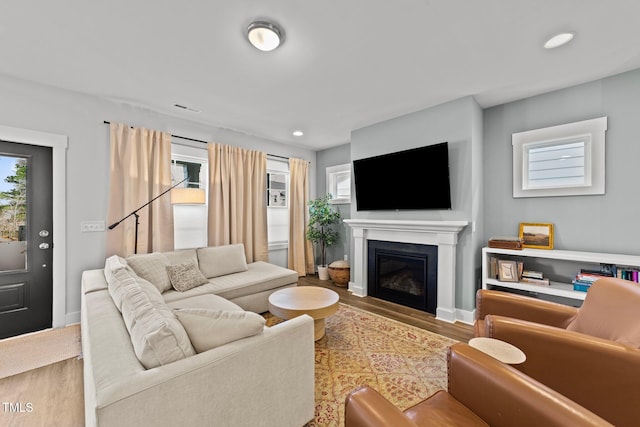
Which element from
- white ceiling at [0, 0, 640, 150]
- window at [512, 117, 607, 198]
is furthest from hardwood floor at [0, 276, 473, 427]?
white ceiling at [0, 0, 640, 150]

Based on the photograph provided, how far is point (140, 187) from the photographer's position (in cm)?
327

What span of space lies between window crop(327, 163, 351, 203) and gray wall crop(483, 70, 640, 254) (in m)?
2.34

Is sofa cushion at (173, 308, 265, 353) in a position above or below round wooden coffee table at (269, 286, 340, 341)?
above

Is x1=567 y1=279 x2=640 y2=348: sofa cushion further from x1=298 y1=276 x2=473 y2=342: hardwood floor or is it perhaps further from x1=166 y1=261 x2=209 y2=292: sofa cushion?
x1=166 y1=261 x2=209 y2=292: sofa cushion

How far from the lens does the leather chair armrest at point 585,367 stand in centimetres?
124

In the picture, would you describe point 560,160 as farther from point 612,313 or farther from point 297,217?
point 297,217

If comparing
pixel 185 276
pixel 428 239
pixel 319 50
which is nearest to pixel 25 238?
pixel 185 276

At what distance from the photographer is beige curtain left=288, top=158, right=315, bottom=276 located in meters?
5.01

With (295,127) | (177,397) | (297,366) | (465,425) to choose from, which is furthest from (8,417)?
(295,127)

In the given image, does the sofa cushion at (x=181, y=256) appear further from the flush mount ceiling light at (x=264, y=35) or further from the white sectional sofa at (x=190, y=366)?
the flush mount ceiling light at (x=264, y=35)

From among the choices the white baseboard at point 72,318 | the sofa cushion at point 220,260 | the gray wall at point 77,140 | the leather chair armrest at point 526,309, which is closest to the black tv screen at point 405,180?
the leather chair armrest at point 526,309

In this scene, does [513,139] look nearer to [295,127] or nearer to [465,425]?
[295,127]

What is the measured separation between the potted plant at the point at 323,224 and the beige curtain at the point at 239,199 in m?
0.96

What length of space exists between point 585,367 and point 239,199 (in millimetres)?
4031
